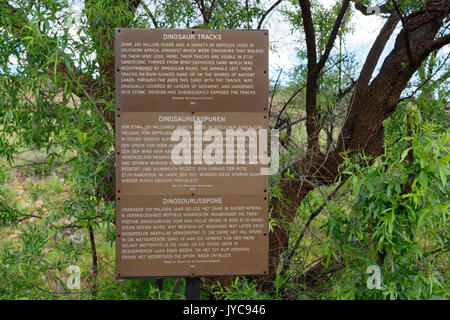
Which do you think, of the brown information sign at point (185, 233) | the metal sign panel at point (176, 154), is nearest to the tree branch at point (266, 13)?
the metal sign panel at point (176, 154)

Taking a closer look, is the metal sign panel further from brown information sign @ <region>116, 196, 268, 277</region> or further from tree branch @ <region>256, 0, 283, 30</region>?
tree branch @ <region>256, 0, 283, 30</region>

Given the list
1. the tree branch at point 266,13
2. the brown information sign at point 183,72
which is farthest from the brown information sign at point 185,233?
the tree branch at point 266,13

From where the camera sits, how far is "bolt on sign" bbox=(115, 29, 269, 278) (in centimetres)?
223

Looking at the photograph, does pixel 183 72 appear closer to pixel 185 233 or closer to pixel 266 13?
pixel 185 233

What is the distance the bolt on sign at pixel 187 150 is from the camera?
223 cm

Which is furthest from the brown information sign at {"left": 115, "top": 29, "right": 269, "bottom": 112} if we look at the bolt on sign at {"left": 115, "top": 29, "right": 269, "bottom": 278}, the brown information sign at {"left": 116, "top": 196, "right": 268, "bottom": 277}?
the brown information sign at {"left": 116, "top": 196, "right": 268, "bottom": 277}

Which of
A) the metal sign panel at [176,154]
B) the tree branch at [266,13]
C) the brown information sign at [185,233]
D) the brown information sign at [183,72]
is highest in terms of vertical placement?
the tree branch at [266,13]

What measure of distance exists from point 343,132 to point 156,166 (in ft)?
6.49

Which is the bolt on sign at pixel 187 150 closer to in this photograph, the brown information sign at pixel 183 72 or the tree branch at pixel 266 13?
the brown information sign at pixel 183 72

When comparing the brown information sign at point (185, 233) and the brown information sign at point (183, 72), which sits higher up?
the brown information sign at point (183, 72)

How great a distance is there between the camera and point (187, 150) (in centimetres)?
223

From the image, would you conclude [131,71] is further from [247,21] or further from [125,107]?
[247,21]

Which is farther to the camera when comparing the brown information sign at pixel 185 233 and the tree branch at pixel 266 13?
the tree branch at pixel 266 13
